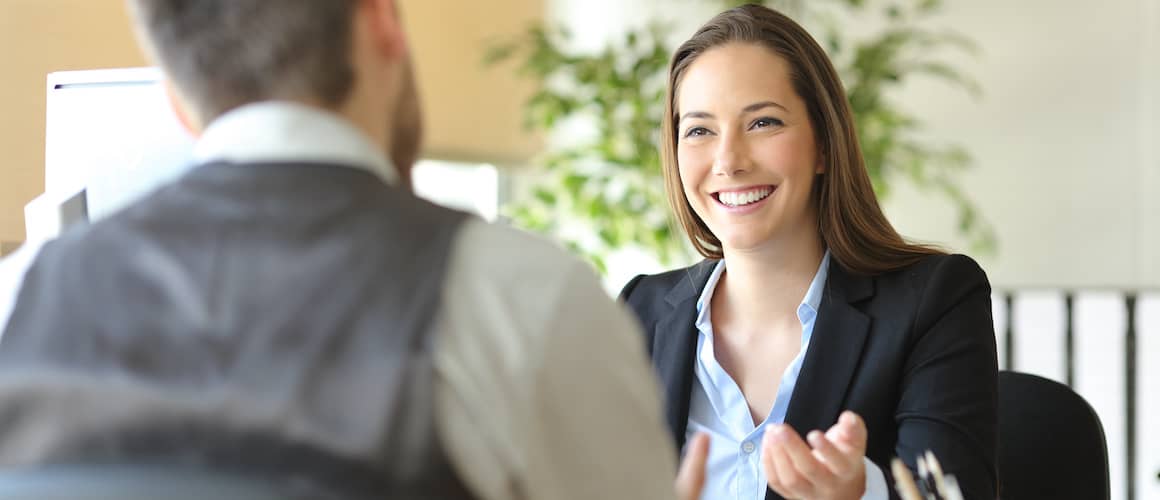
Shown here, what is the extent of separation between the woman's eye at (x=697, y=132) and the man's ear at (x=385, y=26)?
108cm

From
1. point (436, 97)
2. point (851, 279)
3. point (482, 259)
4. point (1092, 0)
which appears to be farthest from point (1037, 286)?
point (482, 259)

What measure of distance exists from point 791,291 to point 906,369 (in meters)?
0.24

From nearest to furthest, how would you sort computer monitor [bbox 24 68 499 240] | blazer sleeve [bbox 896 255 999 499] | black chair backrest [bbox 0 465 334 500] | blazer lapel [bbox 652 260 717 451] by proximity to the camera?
black chair backrest [bbox 0 465 334 500] → computer monitor [bbox 24 68 499 240] → blazer sleeve [bbox 896 255 999 499] → blazer lapel [bbox 652 260 717 451]

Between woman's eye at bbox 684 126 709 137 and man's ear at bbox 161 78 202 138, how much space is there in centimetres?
110

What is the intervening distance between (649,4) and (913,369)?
3310mm

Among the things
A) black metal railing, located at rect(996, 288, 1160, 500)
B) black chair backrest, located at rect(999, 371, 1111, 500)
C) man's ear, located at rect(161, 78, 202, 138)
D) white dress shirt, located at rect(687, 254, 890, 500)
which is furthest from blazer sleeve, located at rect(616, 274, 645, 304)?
black metal railing, located at rect(996, 288, 1160, 500)

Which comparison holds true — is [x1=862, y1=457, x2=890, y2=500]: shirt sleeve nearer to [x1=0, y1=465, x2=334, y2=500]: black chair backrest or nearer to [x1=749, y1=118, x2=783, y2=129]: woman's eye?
[x1=749, y1=118, x2=783, y2=129]: woman's eye

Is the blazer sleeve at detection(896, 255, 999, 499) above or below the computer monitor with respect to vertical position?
below

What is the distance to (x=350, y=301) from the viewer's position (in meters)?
0.77

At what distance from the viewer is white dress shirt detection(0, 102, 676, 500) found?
77 centimetres

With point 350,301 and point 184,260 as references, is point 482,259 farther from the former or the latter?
point 184,260

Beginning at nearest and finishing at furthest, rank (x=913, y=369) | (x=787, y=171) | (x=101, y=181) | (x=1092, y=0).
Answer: (x=101, y=181) < (x=913, y=369) < (x=787, y=171) < (x=1092, y=0)

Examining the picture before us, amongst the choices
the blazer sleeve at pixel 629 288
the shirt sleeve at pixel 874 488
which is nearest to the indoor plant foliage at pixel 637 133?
the blazer sleeve at pixel 629 288

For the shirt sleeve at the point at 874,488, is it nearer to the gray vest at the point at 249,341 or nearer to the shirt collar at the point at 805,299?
the shirt collar at the point at 805,299
